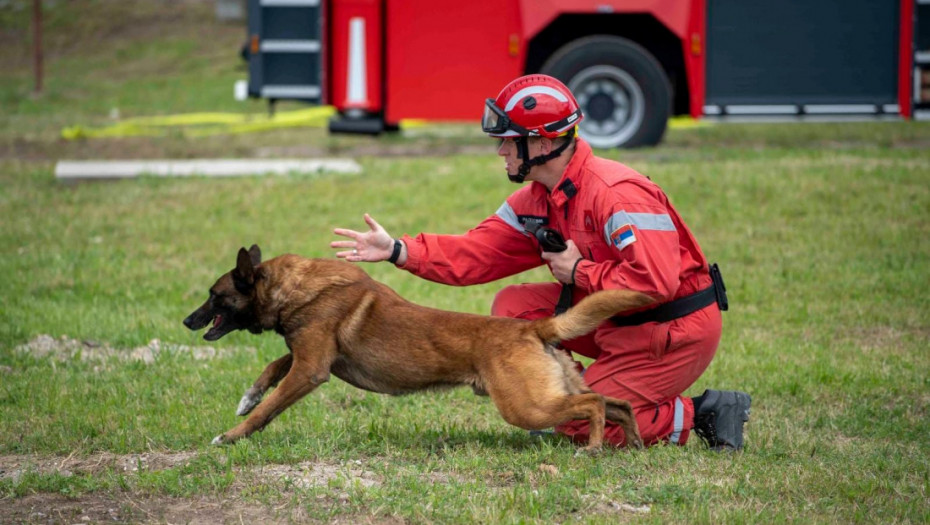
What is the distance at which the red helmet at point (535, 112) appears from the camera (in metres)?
4.97

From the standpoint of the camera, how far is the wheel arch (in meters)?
12.3

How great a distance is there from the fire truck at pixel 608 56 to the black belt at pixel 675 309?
721cm

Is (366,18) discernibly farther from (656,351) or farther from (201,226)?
(656,351)

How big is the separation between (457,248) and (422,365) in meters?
0.67

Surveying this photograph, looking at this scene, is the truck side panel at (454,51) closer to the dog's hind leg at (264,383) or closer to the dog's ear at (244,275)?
the dog's hind leg at (264,383)

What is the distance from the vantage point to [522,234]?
5395 millimetres

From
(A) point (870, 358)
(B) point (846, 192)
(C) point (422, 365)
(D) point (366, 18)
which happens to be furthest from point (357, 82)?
(C) point (422, 365)

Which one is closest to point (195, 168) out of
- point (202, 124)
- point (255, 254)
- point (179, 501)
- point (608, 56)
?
point (608, 56)

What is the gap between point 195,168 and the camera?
1212 centimetres

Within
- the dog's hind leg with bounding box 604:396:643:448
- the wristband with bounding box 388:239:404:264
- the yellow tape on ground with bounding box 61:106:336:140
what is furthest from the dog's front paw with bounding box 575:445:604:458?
the yellow tape on ground with bounding box 61:106:336:140

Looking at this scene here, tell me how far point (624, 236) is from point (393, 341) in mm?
1082

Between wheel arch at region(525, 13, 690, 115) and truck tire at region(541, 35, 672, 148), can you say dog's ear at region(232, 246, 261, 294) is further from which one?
wheel arch at region(525, 13, 690, 115)

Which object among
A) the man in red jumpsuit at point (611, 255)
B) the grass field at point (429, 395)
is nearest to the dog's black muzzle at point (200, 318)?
the grass field at point (429, 395)

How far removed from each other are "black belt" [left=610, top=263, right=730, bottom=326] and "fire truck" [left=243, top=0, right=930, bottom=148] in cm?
721
